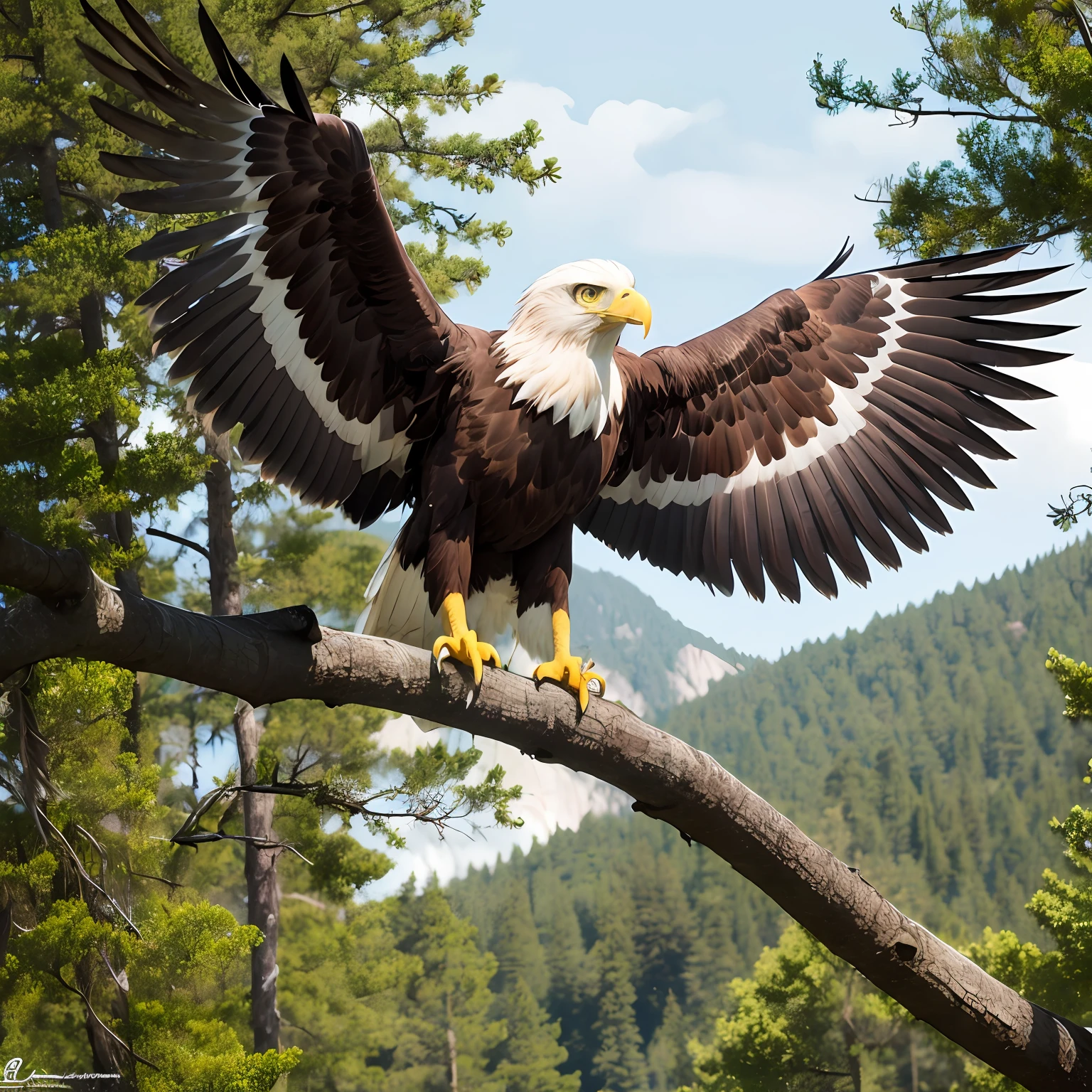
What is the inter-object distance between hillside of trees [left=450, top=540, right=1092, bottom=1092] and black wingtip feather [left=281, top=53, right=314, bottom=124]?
14893 millimetres

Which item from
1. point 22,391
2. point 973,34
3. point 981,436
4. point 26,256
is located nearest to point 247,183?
point 981,436

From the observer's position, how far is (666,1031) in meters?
41.5

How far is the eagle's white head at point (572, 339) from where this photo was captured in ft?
9.19

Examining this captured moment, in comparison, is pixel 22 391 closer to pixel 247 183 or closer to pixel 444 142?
pixel 444 142

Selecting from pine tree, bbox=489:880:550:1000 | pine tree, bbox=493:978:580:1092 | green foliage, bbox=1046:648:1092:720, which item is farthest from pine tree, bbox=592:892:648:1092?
green foliage, bbox=1046:648:1092:720

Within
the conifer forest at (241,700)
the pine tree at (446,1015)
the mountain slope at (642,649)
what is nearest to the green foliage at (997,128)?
the conifer forest at (241,700)

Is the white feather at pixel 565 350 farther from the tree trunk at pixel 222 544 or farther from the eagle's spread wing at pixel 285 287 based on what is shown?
the tree trunk at pixel 222 544

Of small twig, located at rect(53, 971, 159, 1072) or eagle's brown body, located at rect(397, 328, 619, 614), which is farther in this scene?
small twig, located at rect(53, 971, 159, 1072)

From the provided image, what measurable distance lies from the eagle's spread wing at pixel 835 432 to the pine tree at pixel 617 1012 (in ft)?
129

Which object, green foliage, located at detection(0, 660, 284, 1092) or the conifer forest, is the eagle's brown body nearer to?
the conifer forest

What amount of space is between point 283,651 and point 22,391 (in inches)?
236

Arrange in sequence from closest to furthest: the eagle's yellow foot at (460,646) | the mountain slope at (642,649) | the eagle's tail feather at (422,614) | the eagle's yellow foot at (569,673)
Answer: the eagle's yellow foot at (460,646), the eagle's yellow foot at (569,673), the eagle's tail feather at (422,614), the mountain slope at (642,649)

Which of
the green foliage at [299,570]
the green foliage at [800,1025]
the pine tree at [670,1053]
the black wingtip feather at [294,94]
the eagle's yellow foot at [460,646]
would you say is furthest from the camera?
the pine tree at [670,1053]

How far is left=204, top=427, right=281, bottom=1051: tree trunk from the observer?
920 centimetres
